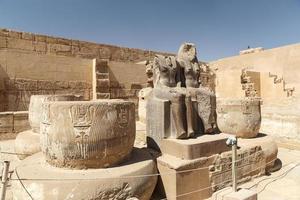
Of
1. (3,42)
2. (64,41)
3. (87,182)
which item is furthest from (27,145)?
(64,41)

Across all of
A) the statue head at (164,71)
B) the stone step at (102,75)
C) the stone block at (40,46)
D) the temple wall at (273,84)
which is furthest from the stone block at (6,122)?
the temple wall at (273,84)

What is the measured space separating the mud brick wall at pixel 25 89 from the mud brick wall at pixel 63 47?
7.79 ft

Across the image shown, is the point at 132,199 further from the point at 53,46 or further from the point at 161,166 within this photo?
the point at 53,46

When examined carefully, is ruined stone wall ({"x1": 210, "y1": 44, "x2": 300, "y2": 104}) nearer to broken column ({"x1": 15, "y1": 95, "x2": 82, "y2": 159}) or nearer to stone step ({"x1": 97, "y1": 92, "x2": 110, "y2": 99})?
stone step ({"x1": 97, "y1": 92, "x2": 110, "y2": 99})

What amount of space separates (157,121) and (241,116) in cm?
246

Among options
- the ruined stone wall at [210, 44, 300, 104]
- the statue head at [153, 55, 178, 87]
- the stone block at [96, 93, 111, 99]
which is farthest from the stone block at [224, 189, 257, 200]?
the ruined stone wall at [210, 44, 300, 104]

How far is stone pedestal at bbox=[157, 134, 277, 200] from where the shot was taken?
3.55 m

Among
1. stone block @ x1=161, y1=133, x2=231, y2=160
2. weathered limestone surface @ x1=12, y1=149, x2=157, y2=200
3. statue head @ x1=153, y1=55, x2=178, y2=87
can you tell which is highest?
statue head @ x1=153, y1=55, x2=178, y2=87

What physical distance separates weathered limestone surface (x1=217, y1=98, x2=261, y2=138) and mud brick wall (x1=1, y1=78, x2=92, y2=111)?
5818 mm

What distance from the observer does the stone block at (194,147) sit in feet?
12.3

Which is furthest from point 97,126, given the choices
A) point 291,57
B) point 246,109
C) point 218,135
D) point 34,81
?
point 291,57

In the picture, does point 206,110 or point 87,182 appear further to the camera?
point 206,110

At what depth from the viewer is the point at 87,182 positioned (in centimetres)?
277

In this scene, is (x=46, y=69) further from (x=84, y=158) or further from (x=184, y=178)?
(x=184, y=178)
